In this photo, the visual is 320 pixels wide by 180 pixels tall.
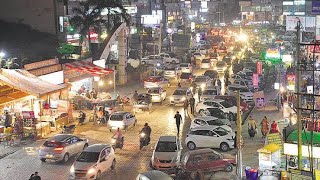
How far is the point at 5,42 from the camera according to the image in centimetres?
5181

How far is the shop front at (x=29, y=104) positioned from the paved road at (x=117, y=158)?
1.59 meters

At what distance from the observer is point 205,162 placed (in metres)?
24.6

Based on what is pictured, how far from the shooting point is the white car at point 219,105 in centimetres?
3841

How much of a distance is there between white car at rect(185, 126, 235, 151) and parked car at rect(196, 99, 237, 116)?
8.54 m

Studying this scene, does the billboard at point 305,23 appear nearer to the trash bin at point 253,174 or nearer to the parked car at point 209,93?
the parked car at point 209,93

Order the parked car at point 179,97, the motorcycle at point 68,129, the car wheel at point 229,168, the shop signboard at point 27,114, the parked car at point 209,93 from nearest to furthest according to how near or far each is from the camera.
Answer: the car wheel at point 229,168, the shop signboard at point 27,114, the motorcycle at point 68,129, the parked car at point 209,93, the parked car at point 179,97

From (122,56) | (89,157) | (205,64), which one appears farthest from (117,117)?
(205,64)

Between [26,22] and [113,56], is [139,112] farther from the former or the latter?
[113,56]

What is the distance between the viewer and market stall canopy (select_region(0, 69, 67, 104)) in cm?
3147

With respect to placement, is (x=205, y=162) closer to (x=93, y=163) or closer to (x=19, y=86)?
(x=93, y=163)

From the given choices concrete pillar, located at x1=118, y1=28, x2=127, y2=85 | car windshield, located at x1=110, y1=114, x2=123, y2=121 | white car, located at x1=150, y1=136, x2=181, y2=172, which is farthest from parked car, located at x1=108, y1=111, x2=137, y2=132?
concrete pillar, located at x1=118, y1=28, x2=127, y2=85

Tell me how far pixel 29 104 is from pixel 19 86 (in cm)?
393

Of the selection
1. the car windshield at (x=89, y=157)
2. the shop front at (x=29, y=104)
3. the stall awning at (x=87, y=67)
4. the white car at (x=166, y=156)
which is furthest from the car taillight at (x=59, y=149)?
the stall awning at (x=87, y=67)

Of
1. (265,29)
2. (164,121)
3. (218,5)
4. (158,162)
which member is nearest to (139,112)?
(164,121)
